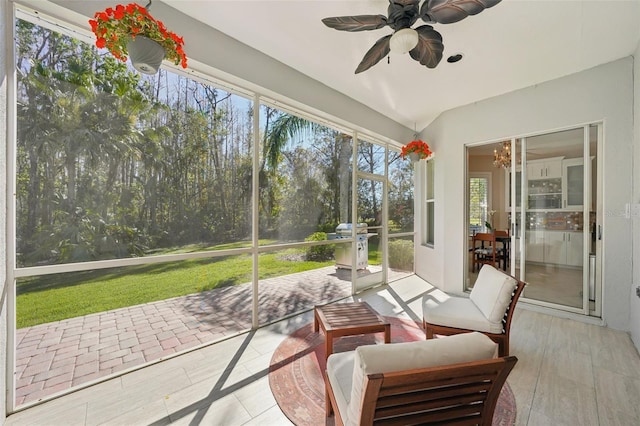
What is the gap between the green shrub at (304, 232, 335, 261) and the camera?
3.72 m

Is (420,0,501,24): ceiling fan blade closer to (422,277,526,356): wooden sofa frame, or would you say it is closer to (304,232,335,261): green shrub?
(422,277,526,356): wooden sofa frame

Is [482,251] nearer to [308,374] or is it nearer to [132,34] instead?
[308,374]

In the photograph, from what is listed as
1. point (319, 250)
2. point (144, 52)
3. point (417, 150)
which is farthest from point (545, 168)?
point (144, 52)

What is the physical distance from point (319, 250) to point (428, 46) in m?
2.74

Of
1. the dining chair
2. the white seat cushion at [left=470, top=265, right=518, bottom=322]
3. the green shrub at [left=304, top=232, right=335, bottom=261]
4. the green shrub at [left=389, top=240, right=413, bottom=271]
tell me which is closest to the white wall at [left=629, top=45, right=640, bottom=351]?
the white seat cushion at [left=470, top=265, right=518, bottom=322]

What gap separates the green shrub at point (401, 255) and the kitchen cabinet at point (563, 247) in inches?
88.4

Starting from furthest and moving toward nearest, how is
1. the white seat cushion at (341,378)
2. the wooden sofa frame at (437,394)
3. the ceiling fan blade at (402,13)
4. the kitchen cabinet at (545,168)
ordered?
the kitchen cabinet at (545,168), the ceiling fan blade at (402,13), the white seat cushion at (341,378), the wooden sofa frame at (437,394)

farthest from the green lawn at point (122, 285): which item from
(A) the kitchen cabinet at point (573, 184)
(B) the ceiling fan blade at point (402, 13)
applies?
(A) the kitchen cabinet at point (573, 184)

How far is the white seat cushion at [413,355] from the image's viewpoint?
1.01 metres

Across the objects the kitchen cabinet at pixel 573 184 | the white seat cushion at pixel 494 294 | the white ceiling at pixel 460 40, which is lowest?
the white seat cushion at pixel 494 294

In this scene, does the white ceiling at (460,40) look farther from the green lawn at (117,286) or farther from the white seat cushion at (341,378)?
the white seat cushion at (341,378)

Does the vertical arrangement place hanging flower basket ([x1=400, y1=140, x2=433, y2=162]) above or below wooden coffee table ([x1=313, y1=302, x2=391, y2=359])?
above

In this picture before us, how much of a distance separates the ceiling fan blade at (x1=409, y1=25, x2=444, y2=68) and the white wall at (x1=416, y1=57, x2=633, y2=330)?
7.66ft

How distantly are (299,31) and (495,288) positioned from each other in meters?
3.12
